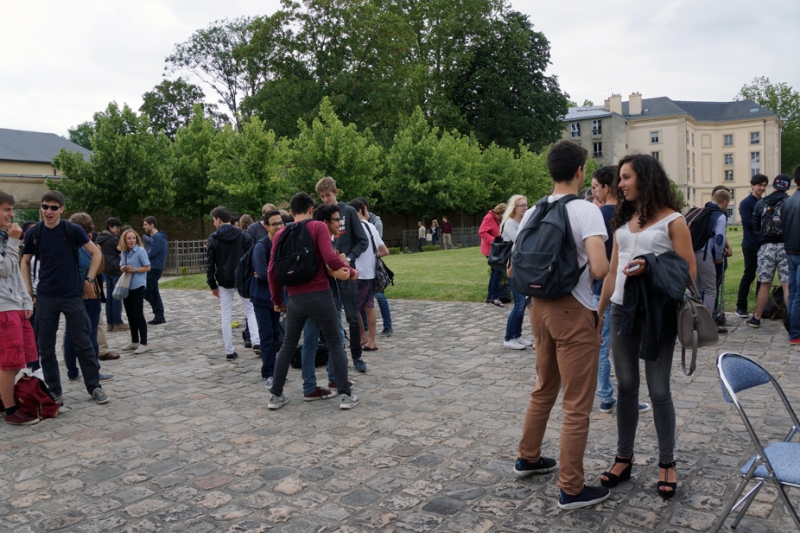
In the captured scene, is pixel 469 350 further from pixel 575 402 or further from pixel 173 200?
pixel 173 200

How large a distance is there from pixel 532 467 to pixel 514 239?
13.8ft

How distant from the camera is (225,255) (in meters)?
8.30

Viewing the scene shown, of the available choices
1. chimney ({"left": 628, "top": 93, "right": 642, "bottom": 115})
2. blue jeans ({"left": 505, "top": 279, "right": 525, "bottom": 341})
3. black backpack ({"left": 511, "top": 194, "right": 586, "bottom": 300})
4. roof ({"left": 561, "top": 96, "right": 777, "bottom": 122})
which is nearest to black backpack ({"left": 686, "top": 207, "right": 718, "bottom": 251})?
blue jeans ({"left": 505, "top": 279, "right": 525, "bottom": 341})

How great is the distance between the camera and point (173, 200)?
99.6 feet

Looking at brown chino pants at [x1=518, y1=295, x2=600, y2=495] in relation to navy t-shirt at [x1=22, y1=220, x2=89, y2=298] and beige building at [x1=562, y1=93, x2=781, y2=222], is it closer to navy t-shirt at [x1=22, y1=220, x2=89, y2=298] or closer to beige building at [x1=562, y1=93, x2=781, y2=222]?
navy t-shirt at [x1=22, y1=220, x2=89, y2=298]

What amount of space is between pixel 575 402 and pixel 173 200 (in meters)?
29.4

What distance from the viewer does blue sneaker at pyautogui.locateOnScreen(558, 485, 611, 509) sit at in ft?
12.2

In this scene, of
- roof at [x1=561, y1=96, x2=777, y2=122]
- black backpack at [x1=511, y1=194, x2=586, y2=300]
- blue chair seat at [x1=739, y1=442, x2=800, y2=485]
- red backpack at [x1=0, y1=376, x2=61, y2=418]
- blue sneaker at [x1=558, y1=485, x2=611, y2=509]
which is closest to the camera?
blue chair seat at [x1=739, y1=442, x2=800, y2=485]

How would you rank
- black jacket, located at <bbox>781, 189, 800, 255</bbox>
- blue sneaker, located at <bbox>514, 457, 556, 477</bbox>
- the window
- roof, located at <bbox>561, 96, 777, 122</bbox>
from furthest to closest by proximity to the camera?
the window, roof, located at <bbox>561, 96, 777, 122</bbox>, black jacket, located at <bbox>781, 189, 800, 255</bbox>, blue sneaker, located at <bbox>514, 457, 556, 477</bbox>

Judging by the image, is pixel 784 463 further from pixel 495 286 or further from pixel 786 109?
pixel 786 109

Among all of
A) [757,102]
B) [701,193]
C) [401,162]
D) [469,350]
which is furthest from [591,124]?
[469,350]

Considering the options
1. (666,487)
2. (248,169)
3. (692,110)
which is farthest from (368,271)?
(692,110)

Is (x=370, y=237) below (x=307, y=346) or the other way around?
the other way around

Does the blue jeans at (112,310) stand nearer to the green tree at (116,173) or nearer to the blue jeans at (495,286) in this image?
the blue jeans at (495,286)
